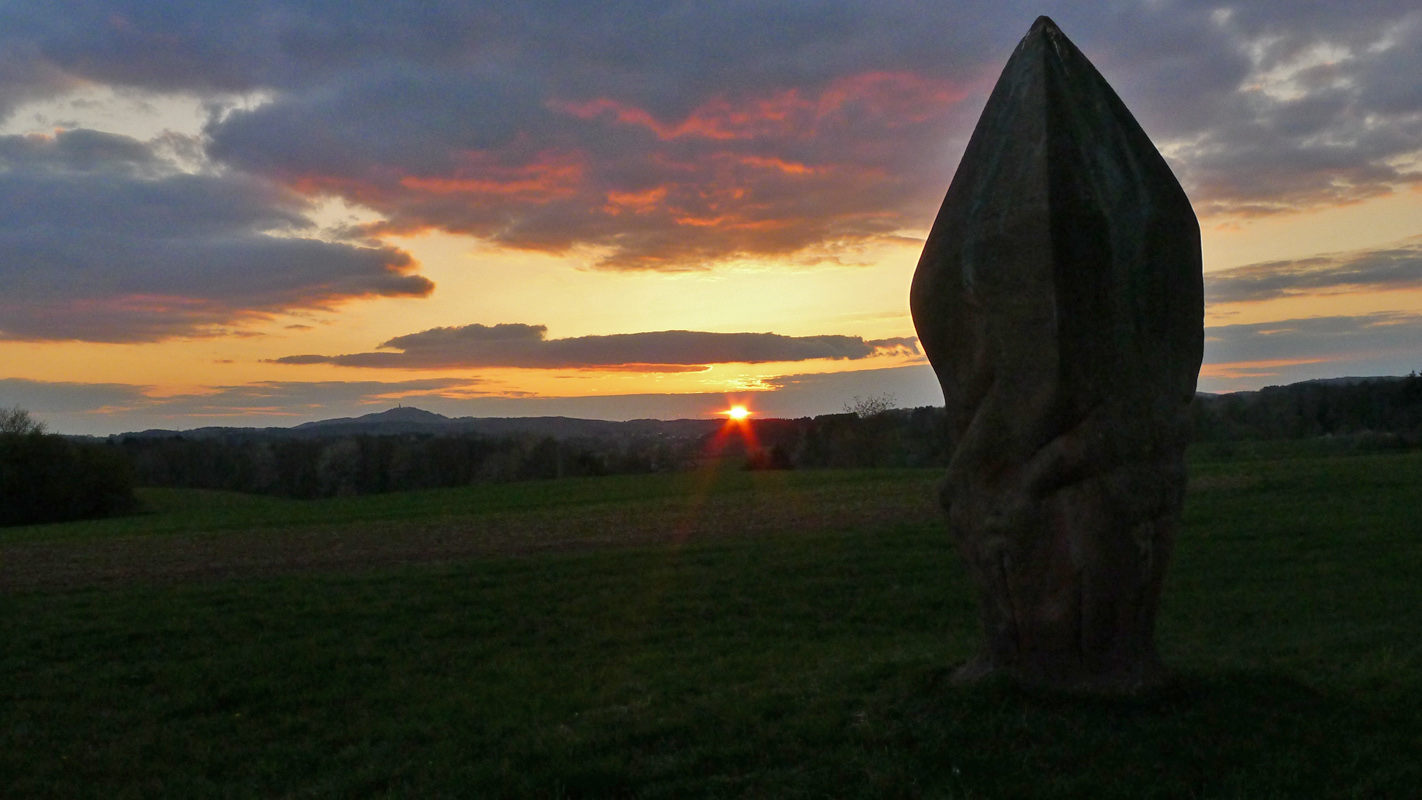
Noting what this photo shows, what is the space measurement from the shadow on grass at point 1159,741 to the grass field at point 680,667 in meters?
0.02

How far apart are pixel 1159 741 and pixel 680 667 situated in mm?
6087

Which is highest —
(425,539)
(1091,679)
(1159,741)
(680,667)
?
(1091,679)

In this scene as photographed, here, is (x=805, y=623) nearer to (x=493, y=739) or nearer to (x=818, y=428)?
(x=493, y=739)

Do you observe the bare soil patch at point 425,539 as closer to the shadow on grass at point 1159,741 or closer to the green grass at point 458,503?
the green grass at point 458,503

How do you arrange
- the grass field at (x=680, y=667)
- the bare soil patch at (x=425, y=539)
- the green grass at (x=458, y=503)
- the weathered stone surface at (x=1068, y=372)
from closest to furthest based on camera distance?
the grass field at (x=680, y=667)
the weathered stone surface at (x=1068, y=372)
the bare soil patch at (x=425, y=539)
the green grass at (x=458, y=503)

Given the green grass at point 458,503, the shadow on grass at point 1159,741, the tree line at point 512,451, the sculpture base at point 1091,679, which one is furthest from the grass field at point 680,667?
the tree line at point 512,451

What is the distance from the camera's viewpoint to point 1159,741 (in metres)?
6.89

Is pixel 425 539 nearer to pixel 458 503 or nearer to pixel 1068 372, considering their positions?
pixel 458 503

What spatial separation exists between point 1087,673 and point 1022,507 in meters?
1.36

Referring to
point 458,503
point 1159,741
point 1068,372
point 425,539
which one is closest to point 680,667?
point 1159,741

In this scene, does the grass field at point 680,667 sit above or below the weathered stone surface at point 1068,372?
below

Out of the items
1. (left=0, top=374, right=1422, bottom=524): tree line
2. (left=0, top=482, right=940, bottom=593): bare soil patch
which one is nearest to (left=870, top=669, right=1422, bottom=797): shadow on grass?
(left=0, top=482, right=940, bottom=593): bare soil patch

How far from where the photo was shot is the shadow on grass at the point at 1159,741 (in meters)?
6.32

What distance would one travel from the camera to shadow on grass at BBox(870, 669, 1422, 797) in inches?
249
